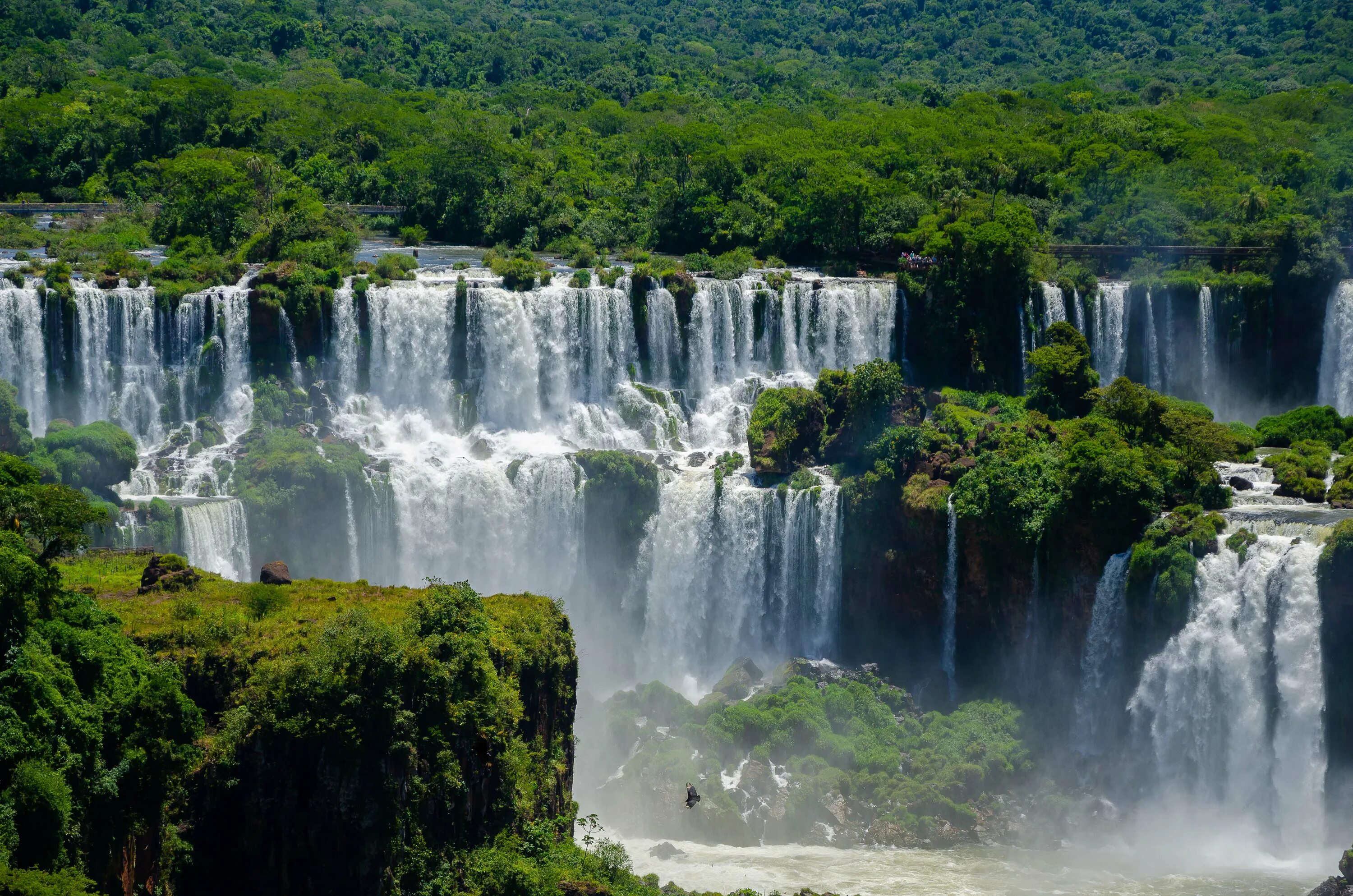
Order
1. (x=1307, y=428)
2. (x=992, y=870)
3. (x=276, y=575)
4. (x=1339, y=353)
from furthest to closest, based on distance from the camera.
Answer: (x=1339, y=353) < (x=1307, y=428) < (x=992, y=870) < (x=276, y=575)

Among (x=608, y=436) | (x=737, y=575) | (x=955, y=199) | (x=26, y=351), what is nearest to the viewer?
(x=737, y=575)

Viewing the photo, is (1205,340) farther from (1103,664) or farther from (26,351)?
(26,351)

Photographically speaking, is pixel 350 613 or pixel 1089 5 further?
pixel 1089 5

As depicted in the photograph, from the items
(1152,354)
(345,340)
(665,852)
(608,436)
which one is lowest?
(665,852)

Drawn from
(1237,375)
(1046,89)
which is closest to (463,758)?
(1237,375)

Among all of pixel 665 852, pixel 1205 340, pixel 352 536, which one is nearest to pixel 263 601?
pixel 665 852

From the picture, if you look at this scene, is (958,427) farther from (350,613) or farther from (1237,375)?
(350,613)

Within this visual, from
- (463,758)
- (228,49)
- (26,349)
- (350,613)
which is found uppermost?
(228,49)

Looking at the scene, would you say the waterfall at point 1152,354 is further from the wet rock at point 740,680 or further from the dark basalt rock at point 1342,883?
the dark basalt rock at point 1342,883
